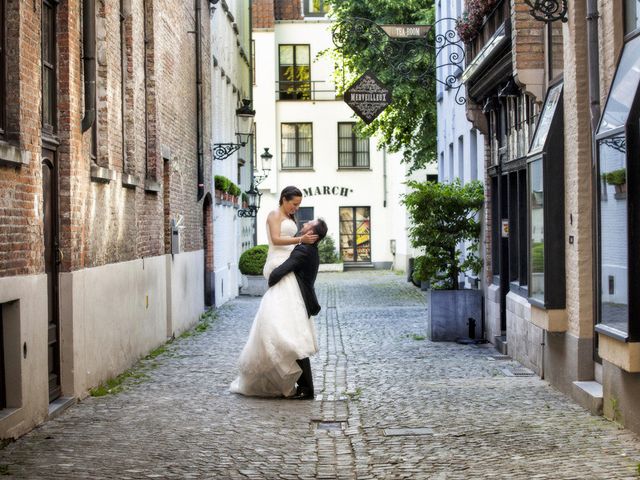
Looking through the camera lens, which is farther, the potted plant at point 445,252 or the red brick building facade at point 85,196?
the potted plant at point 445,252

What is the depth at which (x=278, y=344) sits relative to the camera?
11.5m

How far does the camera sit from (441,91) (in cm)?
2583

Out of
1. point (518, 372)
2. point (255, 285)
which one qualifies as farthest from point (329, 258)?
point (518, 372)

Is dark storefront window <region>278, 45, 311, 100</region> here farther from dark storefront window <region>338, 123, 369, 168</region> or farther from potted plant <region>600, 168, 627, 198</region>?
potted plant <region>600, 168, 627, 198</region>

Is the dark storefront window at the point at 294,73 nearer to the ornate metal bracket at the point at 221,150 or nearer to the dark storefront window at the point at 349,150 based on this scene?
the dark storefront window at the point at 349,150

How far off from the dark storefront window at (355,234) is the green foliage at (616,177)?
132ft

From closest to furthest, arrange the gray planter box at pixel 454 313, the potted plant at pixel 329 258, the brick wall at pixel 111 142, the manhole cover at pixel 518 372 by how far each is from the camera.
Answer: the brick wall at pixel 111 142 < the manhole cover at pixel 518 372 < the gray planter box at pixel 454 313 < the potted plant at pixel 329 258

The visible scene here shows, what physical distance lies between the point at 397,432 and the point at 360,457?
108cm

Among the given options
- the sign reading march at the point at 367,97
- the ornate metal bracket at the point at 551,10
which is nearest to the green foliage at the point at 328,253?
the sign reading march at the point at 367,97

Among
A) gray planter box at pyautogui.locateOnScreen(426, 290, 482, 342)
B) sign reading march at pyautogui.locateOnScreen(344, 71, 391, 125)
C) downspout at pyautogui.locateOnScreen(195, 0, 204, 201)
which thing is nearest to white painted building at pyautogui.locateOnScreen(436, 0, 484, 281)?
sign reading march at pyautogui.locateOnScreen(344, 71, 391, 125)

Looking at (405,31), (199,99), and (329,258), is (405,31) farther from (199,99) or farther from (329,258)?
(329,258)

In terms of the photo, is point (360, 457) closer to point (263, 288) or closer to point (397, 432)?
point (397, 432)

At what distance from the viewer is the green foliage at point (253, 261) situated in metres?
30.8

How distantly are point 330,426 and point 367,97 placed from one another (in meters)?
11.2
